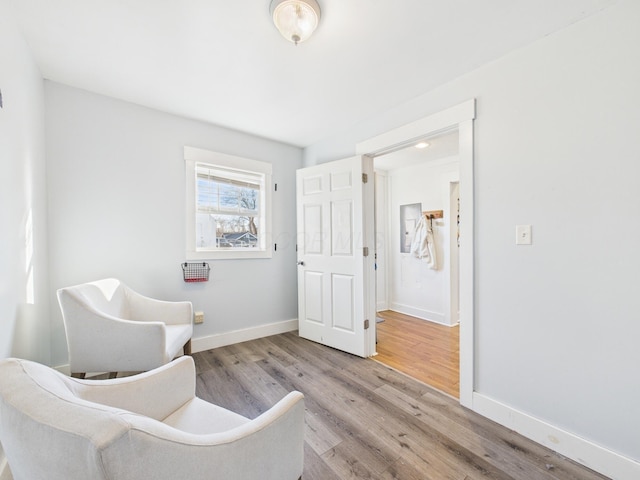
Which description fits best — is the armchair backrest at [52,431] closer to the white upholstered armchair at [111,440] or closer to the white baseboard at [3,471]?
the white upholstered armchair at [111,440]

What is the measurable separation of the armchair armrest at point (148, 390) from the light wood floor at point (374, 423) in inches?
30.0

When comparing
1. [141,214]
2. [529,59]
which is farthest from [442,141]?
[141,214]

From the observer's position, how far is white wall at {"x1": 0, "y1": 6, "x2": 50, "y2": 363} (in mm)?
1313

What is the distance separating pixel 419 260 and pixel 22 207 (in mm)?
4223

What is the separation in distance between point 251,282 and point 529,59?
304 centimetres

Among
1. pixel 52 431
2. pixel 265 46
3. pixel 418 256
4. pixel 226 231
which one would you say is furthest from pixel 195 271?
pixel 418 256

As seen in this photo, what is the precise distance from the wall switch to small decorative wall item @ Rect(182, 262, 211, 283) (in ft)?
8.84

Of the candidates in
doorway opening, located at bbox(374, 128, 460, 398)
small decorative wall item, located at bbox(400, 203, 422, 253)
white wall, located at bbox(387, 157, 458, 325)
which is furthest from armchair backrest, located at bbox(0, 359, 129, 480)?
small decorative wall item, located at bbox(400, 203, 422, 253)

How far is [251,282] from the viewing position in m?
3.15

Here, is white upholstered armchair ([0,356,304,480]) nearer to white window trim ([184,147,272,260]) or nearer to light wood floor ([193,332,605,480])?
light wood floor ([193,332,605,480])

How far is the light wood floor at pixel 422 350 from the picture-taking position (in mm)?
2297

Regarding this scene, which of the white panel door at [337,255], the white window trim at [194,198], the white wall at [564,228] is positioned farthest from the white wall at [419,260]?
the white window trim at [194,198]

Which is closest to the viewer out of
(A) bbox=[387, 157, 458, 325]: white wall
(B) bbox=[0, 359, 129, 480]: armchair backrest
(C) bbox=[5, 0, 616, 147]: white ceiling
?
(B) bbox=[0, 359, 129, 480]: armchair backrest

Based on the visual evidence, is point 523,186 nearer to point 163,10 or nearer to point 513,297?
point 513,297
